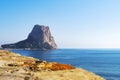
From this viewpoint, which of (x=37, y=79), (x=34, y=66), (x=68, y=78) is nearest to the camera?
(x=37, y=79)

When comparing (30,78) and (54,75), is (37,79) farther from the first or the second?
(54,75)

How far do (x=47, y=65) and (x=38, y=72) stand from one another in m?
3.12

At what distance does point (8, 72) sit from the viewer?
23.6 meters

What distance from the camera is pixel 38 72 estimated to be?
24047 mm

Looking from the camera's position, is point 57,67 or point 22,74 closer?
point 22,74

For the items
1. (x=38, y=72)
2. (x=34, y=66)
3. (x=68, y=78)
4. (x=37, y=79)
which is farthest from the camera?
(x=34, y=66)

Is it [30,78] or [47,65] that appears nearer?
[30,78]

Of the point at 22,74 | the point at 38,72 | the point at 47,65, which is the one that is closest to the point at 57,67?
the point at 47,65

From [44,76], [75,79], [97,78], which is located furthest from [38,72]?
[97,78]

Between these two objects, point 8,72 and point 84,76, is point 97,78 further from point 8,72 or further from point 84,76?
point 8,72

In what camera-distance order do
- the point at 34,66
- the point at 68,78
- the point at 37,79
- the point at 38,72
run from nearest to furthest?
the point at 37,79 < the point at 68,78 < the point at 38,72 < the point at 34,66

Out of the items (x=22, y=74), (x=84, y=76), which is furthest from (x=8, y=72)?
(x=84, y=76)

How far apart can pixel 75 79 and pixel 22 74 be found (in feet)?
16.0

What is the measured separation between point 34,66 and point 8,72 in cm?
359
